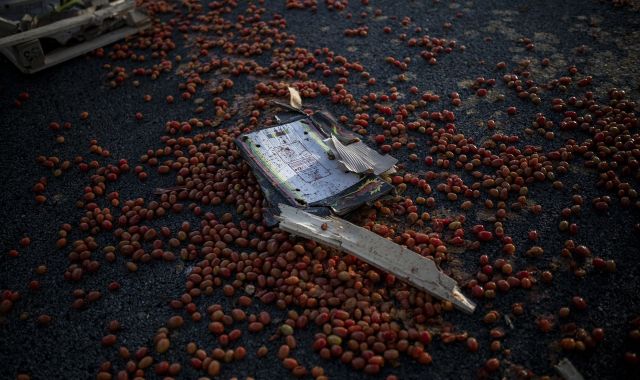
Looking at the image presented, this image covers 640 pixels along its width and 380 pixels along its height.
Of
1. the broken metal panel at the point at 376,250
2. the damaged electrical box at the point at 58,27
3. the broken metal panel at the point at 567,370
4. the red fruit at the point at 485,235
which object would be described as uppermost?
the damaged electrical box at the point at 58,27

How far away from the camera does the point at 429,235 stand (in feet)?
9.52

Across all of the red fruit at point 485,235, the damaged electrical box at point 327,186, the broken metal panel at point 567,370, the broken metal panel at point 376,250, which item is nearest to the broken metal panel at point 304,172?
the damaged electrical box at point 327,186

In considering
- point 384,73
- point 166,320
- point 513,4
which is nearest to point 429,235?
point 166,320

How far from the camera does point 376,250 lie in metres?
2.67

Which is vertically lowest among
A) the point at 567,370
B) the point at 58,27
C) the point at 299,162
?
the point at 567,370

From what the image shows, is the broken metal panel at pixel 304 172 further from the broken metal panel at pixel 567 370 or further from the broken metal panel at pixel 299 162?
the broken metal panel at pixel 567 370

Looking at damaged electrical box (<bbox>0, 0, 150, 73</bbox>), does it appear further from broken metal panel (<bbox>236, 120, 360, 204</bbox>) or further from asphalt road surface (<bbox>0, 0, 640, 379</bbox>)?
broken metal panel (<bbox>236, 120, 360, 204</bbox>)

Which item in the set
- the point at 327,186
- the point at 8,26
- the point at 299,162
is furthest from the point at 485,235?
the point at 8,26

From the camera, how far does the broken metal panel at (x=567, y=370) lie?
2193 millimetres

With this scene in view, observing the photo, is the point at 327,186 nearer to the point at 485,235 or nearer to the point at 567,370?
the point at 485,235

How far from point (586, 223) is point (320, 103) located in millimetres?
2296

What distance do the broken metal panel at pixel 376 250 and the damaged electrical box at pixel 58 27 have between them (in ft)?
10.5

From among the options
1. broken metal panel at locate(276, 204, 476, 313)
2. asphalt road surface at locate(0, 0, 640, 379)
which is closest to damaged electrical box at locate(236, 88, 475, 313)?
broken metal panel at locate(276, 204, 476, 313)

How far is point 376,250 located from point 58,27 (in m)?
3.86
